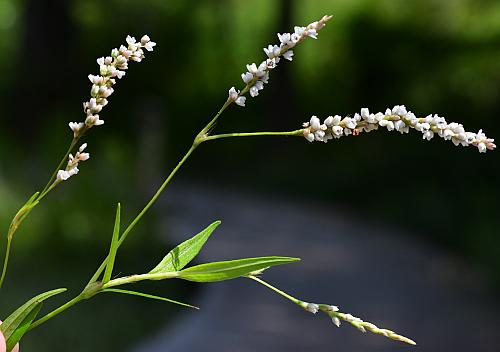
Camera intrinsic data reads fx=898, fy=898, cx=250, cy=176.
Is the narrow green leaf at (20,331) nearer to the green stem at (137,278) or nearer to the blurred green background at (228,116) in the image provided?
the green stem at (137,278)

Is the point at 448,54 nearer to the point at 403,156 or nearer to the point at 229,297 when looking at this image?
the point at 403,156

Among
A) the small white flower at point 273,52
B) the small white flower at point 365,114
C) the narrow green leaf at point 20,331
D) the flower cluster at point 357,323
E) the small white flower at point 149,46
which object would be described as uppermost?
the small white flower at point 273,52

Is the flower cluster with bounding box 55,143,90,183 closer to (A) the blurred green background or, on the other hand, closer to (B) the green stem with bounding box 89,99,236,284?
(B) the green stem with bounding box 89,99,236,284

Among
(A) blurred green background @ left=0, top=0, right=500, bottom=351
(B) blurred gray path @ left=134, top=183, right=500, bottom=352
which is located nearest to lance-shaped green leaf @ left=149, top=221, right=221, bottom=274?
(A) blurred green background @ left=0, top=0, right=500, bottom=351

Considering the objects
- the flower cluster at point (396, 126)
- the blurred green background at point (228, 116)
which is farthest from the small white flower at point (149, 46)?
the blurred green background at point (228, 116)

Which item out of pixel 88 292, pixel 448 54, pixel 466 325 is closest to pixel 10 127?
pixel 448 54

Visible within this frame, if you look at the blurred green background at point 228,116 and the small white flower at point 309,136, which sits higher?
the blurred green background at point 228,116

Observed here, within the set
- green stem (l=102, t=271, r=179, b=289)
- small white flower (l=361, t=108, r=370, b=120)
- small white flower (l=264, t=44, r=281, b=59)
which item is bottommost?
green stem (l=102, t=271, r=179, b=289)
